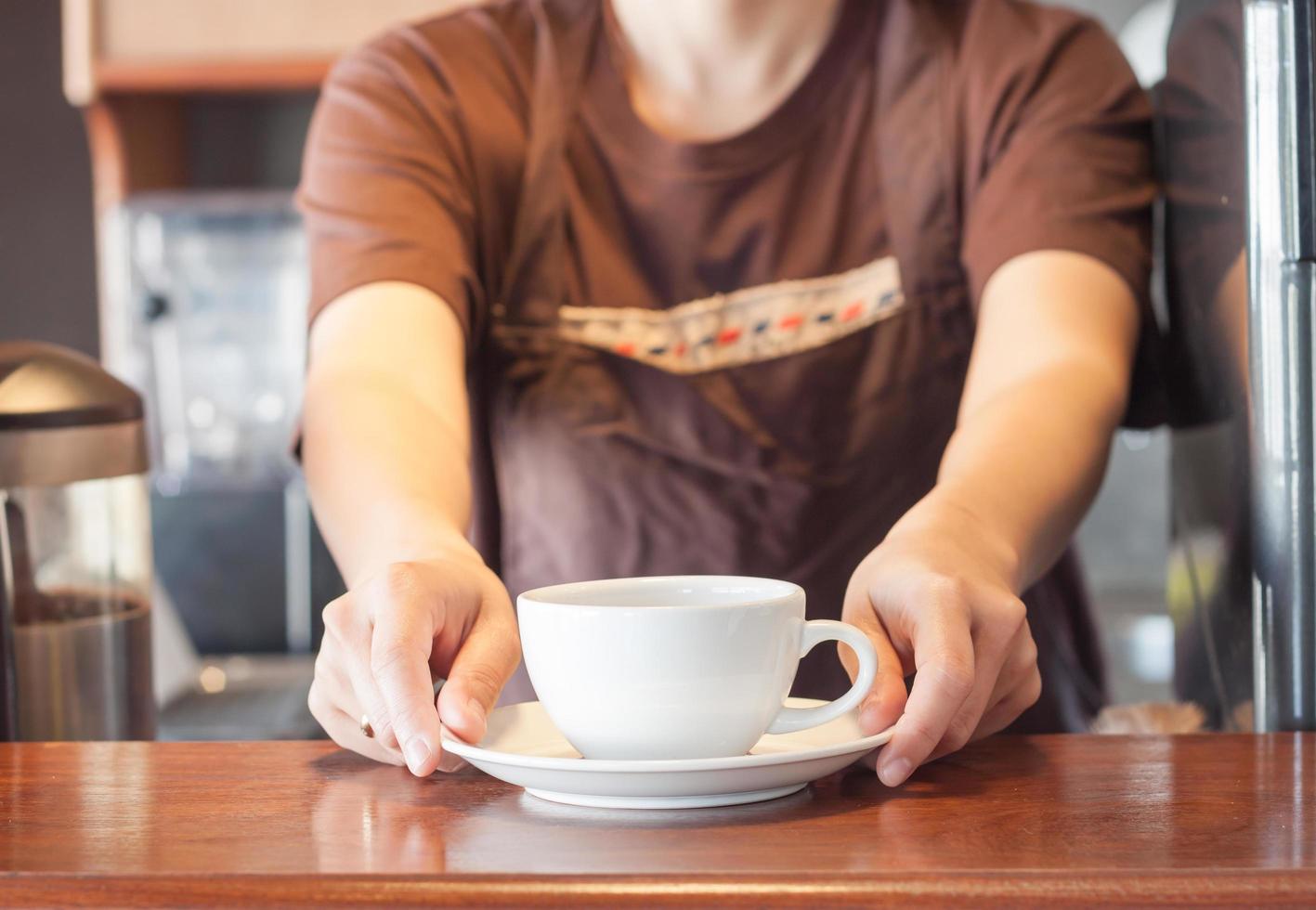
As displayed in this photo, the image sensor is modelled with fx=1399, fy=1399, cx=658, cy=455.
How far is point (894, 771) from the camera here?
56cm

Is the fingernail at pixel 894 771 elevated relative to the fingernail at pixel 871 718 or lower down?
lower down

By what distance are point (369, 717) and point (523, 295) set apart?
610mm

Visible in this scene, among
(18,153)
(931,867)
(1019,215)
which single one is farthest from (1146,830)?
(18,153)

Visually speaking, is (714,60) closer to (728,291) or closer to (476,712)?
(728,291)

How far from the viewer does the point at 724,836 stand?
48 cm

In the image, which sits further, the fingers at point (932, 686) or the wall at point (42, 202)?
the wall at point (42, 202)

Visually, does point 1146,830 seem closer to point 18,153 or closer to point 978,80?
point 978,80

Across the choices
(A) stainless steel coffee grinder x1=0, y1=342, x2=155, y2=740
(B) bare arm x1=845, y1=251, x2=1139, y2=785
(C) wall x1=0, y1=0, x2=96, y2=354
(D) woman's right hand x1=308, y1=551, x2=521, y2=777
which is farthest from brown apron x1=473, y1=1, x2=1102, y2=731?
(C) wall x1=0, y1=0, x2=96, y2=354

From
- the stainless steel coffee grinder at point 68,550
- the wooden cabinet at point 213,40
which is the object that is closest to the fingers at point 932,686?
the stainless steel coffee grinder at point 68,550

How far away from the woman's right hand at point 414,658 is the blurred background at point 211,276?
1.67 meters

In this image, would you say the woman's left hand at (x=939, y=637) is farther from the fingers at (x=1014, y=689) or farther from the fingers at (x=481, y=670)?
the fingers at (x=481, y=670)

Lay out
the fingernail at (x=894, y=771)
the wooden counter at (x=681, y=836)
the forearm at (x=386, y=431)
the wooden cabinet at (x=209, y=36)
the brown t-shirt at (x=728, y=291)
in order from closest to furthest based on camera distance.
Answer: the wooden counter at (x=681, y=836), the fingernail at (x=894, y=771), the forearm at (x=386, y=431), the brown t-shirt at (x=728, y=291), the wooden cabinet at (x=209, y=36)

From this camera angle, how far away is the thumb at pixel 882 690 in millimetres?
Result: 591

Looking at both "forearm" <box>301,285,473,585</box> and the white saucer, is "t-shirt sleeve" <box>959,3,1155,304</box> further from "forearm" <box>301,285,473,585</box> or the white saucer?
the white saucer
